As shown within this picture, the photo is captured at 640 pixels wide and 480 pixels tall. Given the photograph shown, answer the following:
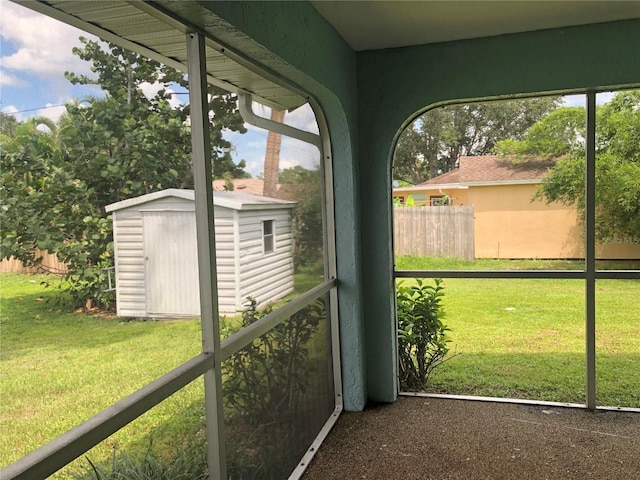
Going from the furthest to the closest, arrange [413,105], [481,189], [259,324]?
1. [481,189]
2. [413,105]
3. [259,324]

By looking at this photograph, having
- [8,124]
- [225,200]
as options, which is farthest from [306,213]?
[8,124]

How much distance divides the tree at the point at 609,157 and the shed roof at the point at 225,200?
1.90 m


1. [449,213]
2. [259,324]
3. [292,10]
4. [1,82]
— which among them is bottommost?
[259,324]

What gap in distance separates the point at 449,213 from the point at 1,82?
9.85 ft

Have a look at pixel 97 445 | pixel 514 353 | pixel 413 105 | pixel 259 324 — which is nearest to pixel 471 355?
pixel 514 353

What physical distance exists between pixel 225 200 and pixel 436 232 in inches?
79.6

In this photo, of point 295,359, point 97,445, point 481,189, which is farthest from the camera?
point 481,189

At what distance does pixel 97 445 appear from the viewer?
135 centimetres

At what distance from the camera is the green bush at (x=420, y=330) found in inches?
146

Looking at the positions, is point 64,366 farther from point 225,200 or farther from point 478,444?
point 478,444

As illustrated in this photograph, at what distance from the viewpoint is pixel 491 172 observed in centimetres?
353

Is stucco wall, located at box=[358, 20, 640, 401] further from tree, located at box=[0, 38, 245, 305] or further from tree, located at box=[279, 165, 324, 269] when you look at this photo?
tree, located at box=[0, 38, 245, 305]

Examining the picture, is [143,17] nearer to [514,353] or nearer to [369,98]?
[369,98]

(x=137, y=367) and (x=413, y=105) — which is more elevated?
(x=413, y=105)
